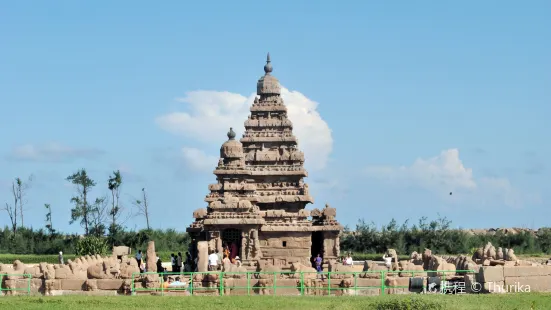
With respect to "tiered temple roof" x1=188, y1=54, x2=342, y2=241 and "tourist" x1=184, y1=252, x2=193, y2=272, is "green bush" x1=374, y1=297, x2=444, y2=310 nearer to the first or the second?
"tourist" x1=184, y1=252, x2=193, y2=272

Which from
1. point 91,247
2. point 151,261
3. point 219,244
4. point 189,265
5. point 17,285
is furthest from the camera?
point 91,247

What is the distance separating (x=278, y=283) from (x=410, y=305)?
847cm

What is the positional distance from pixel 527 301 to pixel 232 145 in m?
24.4

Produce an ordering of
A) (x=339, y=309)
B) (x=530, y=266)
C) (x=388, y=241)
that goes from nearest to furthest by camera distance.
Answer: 1. (x=339, y=309)
2. (x=530, y=266)
3. (x=388, y=241)

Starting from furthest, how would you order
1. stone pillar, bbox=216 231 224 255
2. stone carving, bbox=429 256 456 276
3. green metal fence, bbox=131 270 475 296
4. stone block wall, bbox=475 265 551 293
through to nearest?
stone pillar, bbox=216 231 224 255
stone carving, bbox=429 256 456 276
green metal fence, bbox=131 270 475 296
stone block wall, bbox=475 265 551 293

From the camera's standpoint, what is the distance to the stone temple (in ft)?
161

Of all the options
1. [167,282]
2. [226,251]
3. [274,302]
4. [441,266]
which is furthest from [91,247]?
[274,302]

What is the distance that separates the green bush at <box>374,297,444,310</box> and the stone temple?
54.1 ft

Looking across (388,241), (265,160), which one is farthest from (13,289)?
(388,241)

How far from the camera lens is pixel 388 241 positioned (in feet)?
228

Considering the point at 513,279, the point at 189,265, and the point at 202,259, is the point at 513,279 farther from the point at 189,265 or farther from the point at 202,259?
the point at 189,265

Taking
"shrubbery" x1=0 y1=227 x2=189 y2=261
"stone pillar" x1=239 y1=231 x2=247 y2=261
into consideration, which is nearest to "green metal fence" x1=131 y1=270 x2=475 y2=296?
"stone pillar" x1=239 y1=231 x2=247 y2=261

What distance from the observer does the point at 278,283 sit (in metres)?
35.2

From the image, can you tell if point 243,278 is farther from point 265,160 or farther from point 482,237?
point 482,237
